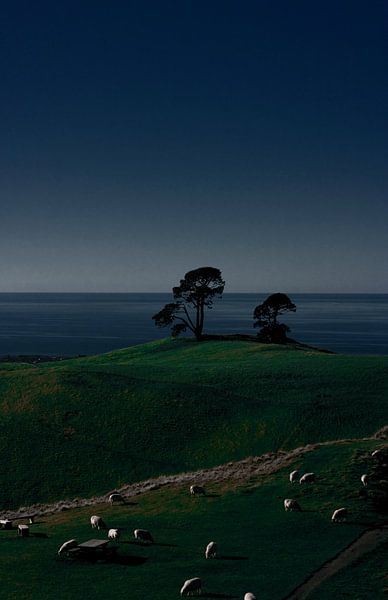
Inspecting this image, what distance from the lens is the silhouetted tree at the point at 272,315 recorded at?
376 ft

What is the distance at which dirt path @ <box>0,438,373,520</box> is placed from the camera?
142ft

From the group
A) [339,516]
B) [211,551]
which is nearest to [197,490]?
[339,516]

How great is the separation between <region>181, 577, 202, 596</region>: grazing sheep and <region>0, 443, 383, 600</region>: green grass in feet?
1.35

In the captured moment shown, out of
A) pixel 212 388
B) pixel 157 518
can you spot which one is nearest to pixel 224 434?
pixel 212 388

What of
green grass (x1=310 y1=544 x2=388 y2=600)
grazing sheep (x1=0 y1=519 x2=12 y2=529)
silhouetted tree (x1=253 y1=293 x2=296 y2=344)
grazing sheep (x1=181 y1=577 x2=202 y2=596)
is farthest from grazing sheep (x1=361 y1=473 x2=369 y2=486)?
silhouetted tree (x1=253 y1=293 x2=296 y2=344)

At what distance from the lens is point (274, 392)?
68625 mm

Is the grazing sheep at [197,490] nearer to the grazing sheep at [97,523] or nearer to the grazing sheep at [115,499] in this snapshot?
the grazing sheep at [115,499]

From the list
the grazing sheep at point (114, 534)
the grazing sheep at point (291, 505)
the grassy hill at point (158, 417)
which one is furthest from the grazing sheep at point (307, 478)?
the grassy hill at point (158, 417)

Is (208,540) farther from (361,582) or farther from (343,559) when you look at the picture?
(361,582)

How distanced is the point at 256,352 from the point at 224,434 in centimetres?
3429

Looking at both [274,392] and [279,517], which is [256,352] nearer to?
[274,392]

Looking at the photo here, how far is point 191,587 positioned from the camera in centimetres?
2394

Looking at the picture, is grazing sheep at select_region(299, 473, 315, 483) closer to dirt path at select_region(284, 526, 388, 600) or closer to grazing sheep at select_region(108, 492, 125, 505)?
dirt path at select_region(284, 526, 388, 600)

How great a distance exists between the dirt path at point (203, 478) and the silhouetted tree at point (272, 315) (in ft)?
218
